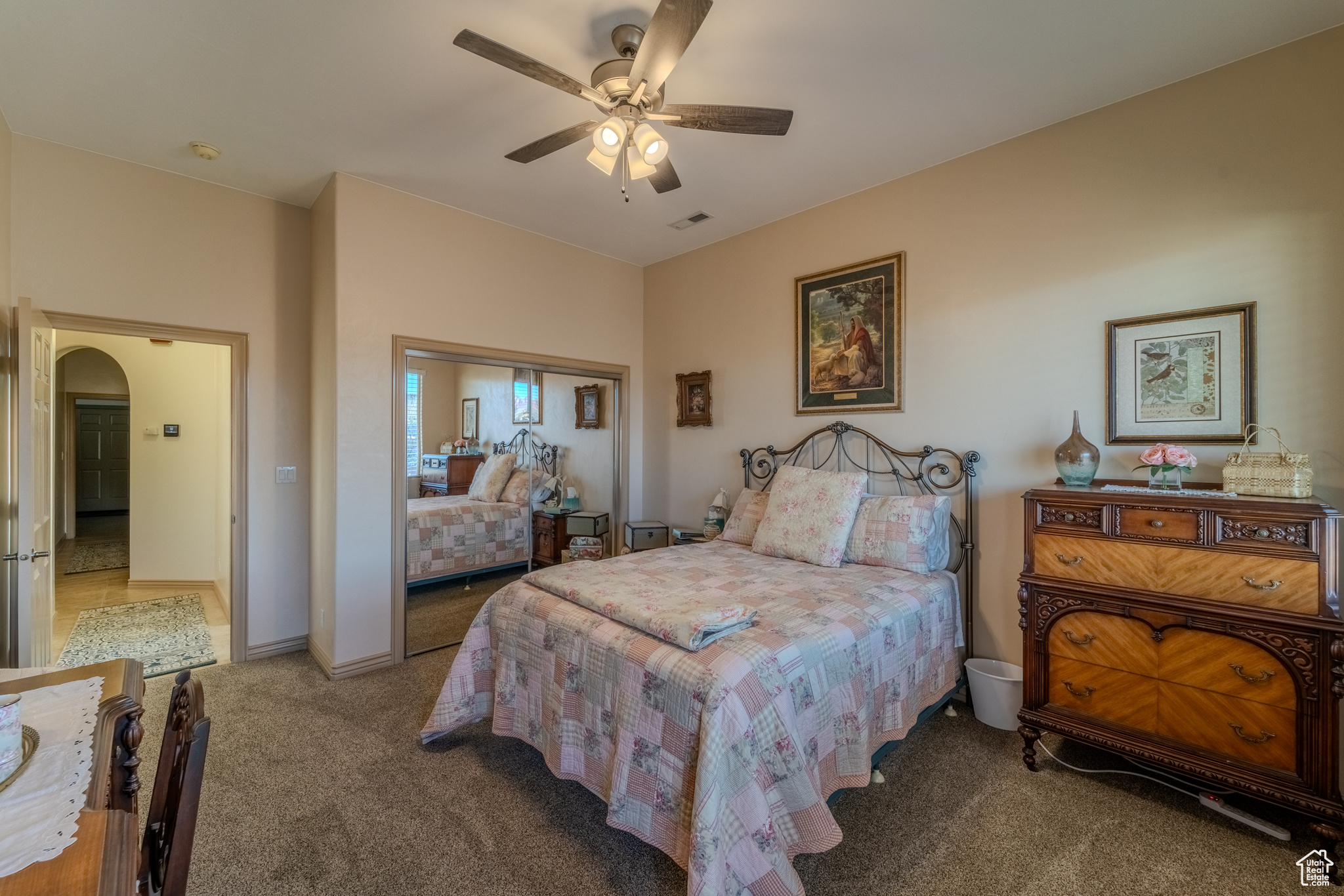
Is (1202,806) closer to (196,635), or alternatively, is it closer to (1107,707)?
(1107,707)

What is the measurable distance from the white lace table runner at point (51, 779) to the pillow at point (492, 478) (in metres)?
2.65

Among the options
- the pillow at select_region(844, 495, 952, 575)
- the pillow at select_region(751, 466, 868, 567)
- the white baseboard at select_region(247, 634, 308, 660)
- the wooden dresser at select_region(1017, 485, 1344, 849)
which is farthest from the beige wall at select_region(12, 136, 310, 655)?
the wooden dresser at select_region(1017, 485, 1344, 849)

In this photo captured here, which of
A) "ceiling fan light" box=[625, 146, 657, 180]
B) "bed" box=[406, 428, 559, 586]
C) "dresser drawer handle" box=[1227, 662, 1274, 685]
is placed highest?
"ceiling fan light" box=[625, 146, 657, 180]

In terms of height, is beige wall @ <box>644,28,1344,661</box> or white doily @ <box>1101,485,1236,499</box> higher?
beige wall @ <box>644,28,1344,661</box>

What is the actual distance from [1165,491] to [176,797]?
3.07 metres

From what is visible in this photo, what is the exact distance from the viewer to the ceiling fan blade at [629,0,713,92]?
155 cm

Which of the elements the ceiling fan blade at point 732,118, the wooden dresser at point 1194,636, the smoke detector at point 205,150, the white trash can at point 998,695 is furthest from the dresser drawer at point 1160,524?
the smoke detector at point 205,150

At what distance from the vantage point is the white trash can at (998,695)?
261cm

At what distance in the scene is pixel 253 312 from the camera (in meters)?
3.49

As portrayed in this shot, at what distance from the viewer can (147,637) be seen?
3.77 meters

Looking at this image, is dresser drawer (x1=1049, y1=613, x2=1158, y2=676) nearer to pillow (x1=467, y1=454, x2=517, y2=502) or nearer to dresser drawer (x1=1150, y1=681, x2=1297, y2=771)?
dresser drawer (x1=1150, y1=681, x2=1297, y2=771)

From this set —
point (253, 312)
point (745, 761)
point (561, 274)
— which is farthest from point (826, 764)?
point (253, 312)

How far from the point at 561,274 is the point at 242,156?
79.0 inches

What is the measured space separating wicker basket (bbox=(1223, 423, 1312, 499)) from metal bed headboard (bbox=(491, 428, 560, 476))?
3.80 metres
